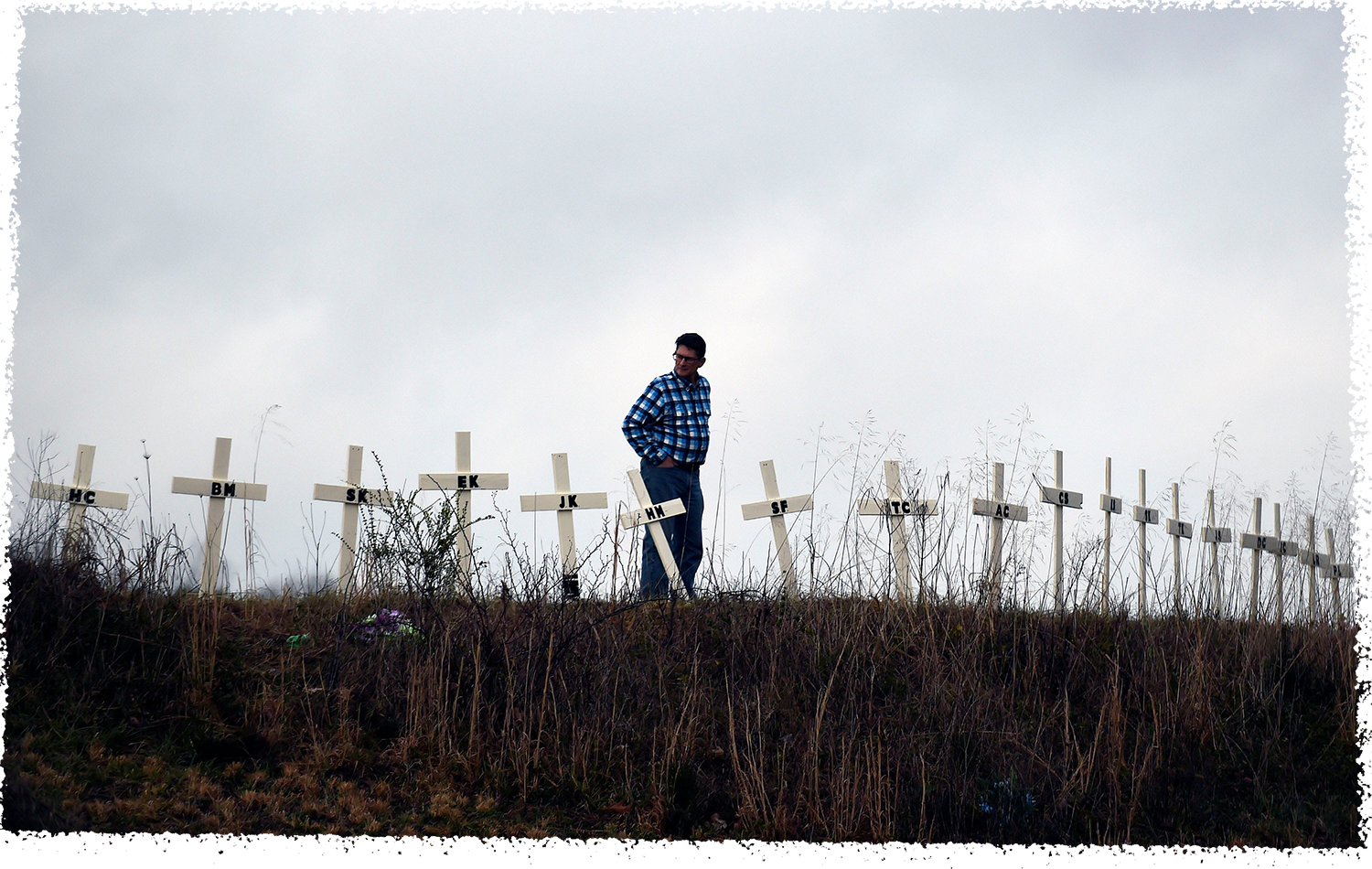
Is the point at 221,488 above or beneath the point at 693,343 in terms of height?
beneath

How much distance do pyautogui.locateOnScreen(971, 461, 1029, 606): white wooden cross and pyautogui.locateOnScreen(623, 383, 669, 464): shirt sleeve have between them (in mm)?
2314

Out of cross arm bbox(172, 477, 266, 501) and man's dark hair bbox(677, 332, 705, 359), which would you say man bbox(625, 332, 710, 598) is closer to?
man's dark hair bbox(677, 332, 705, 359)

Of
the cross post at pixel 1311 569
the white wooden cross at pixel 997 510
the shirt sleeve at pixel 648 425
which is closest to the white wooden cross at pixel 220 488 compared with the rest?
the shirt sleeve at pixel 648 425

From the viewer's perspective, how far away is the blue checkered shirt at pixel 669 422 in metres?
7.70

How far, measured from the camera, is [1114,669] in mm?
5652

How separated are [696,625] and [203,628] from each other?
8.67 feet

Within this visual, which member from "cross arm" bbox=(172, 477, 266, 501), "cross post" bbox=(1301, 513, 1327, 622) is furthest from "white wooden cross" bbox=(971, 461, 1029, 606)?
"cross arm" bbox=(172, 477, 266, 501)

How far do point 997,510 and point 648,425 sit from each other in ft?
9.90

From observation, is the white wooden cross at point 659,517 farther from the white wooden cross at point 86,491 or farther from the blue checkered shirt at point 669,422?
the white wooden cross at point 86,491

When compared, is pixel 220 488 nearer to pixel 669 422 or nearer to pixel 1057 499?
pixel 669 422

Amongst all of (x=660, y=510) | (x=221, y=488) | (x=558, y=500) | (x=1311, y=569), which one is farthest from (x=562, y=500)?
(x=1311, y=569)

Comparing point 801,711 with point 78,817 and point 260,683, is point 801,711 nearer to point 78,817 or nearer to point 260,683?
point 260,683

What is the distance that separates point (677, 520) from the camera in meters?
7.79

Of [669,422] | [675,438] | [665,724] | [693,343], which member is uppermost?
[693,343]
